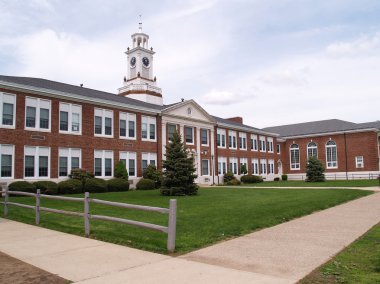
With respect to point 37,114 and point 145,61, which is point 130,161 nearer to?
point 37,114

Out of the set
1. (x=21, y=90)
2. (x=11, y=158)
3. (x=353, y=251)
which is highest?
(x=21, y=90)

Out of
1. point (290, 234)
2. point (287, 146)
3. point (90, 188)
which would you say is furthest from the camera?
point (287, 146)

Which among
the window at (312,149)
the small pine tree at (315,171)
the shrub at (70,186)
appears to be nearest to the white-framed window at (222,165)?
the small pine tree at (315,171)

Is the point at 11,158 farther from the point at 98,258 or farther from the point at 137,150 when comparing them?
the point at 98,258

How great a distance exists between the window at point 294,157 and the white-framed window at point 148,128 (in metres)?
32.4

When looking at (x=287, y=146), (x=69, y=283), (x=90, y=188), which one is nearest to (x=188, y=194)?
(x=90, y=188)

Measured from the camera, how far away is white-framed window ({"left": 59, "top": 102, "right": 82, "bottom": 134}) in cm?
2878

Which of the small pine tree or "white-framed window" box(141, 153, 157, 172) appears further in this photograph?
the small pine tree

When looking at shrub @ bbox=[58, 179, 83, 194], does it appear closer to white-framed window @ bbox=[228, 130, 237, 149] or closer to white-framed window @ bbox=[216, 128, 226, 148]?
white-framed window @ bbox=[216, 128, 226, 148]

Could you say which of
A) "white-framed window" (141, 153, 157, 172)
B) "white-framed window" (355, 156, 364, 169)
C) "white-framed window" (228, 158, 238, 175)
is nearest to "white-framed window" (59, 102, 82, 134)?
"white-framed window" (141, 153, 157, 172)

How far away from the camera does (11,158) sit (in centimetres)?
2559

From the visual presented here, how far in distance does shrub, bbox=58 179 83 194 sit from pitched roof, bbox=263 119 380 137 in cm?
4235

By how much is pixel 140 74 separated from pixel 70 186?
27832mm

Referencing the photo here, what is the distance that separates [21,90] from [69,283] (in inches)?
941
